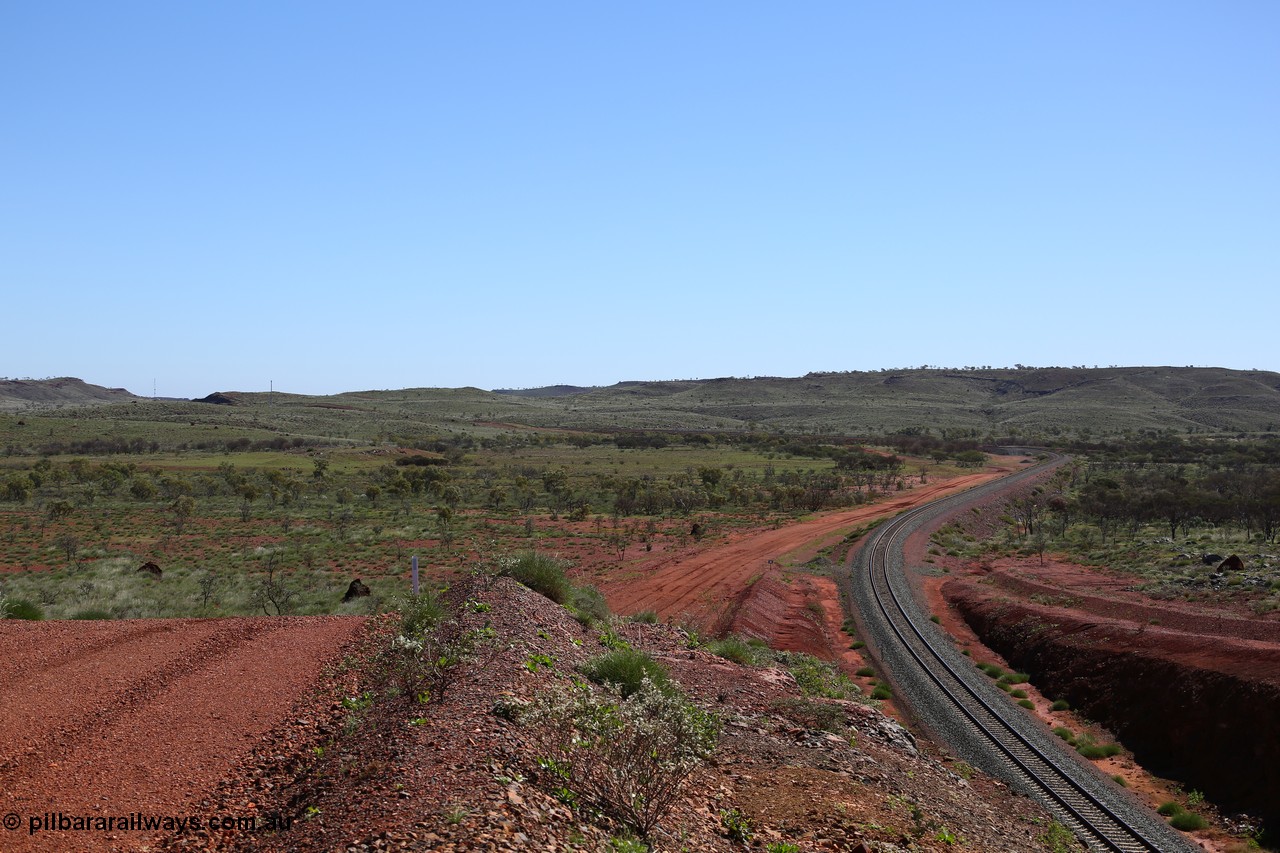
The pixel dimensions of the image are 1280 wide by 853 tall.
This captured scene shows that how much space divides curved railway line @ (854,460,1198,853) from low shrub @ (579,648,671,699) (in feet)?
24.7

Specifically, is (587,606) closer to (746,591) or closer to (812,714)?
(812,714)

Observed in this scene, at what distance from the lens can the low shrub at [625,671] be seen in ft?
39.0

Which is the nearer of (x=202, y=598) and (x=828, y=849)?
(x=828, y=849)

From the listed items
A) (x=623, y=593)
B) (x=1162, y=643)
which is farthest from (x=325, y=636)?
(x=1162, y=643)

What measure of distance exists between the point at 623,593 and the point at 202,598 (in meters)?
13.0

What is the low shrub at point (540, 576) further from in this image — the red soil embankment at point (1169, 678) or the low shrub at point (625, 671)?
the red soil embankment at point (1169, 678)

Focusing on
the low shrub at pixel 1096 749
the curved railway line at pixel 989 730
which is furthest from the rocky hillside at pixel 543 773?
the low shrub at pixel 1096 749

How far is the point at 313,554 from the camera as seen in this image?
1255 inches

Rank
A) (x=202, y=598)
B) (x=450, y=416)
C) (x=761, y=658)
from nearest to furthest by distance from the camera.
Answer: (x=761, y=658)
(x=202, y=598)
(x=450, y=416)

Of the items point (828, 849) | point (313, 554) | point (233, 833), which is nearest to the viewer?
point (233, 833)

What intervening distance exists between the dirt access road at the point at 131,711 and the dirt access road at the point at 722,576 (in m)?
14.1

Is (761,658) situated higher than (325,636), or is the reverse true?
(325,636)

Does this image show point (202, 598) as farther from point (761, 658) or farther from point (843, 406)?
point (843, 406)

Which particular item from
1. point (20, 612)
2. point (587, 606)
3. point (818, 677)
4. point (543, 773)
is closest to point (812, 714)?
point (818, 677)
